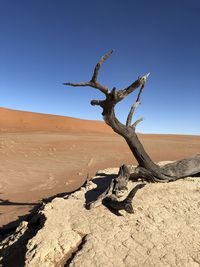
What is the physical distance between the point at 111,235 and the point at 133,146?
6.54ft

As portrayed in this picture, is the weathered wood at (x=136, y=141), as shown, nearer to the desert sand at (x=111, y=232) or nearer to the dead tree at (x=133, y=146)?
the dead tree at (x=133, y=146)

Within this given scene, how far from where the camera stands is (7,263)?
419 cm

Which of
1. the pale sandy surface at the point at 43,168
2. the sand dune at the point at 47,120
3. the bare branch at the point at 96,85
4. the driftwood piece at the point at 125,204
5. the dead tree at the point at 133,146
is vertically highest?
the sand dune at the point at 47,120

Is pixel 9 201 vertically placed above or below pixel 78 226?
below

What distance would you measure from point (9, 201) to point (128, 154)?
958 cm

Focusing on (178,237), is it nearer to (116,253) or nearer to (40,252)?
(116,253)

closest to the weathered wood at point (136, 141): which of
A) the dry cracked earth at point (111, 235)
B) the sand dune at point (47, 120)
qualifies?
the dry cracked earth at point (111, 235)

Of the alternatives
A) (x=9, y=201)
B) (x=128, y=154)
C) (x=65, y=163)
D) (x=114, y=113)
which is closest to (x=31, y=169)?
(x=65, y=163)

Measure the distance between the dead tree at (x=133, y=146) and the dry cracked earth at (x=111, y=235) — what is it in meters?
0.42

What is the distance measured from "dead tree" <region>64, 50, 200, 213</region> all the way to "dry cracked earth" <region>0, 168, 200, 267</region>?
0.42 metres

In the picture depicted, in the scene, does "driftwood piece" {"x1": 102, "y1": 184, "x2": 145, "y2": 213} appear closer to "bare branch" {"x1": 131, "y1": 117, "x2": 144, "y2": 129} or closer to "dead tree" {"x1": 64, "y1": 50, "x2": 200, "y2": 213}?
"dead tree" {"x1": 64, "y1": 50, "x2": 200, "y2": 213}

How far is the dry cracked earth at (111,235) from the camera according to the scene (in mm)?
3914

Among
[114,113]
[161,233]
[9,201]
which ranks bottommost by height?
[9,201]

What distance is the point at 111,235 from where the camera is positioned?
14.1ft
